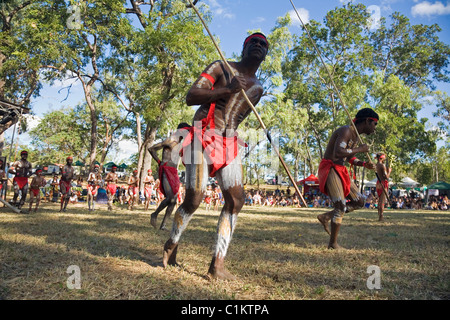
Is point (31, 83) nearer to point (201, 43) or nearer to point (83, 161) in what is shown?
point (201, 43)

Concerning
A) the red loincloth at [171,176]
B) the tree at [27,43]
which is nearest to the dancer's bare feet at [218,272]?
the red loincloth at [171,176]

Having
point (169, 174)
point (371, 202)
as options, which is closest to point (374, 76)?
point (371, 202)

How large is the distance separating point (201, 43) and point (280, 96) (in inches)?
487

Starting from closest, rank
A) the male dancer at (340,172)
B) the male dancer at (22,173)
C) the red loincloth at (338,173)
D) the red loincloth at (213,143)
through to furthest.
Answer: the red loincloth at (213,143)
the male dancer at (340,172)
the red loincloth at (338,173)
the male dancer at (22,173)

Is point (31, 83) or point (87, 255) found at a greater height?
point (31, 83)

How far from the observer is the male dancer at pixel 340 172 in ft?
15.9

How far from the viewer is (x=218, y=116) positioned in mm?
3189

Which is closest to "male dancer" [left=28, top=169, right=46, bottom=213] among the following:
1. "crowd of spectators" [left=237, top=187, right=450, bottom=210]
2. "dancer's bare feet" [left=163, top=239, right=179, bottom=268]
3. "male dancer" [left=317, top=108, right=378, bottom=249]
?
"dancer's bare feet" [left=163, top=239, right=179, bottom=268]

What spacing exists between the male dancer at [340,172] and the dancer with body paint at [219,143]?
2.34 meters

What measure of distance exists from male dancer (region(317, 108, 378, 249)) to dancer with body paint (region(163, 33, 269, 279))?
2.34m

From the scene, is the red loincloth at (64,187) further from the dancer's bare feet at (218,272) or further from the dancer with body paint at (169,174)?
the dancer's bare feet at (218,272)

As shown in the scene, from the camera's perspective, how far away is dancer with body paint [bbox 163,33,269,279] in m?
2.96

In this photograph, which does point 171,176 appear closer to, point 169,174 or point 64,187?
point 169,174
